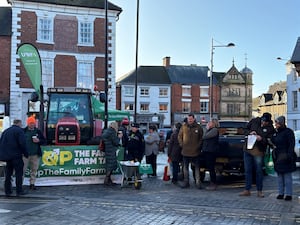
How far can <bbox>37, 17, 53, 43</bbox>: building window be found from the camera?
106ft

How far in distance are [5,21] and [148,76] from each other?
32802 mm

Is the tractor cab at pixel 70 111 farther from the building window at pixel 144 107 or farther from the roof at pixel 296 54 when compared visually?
the building window at pixel 144 107

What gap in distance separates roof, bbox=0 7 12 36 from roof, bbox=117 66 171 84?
28673 millimetres

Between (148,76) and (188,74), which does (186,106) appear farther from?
(148,76)

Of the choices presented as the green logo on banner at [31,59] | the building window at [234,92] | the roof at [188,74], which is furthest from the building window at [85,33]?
the building window at [234,92]

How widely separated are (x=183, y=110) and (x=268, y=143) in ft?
178

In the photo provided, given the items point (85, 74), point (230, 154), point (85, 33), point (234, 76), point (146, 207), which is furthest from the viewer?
point (234, 76)

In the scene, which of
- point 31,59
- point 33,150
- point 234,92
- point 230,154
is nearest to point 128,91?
point 234,92

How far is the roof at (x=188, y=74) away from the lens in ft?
214

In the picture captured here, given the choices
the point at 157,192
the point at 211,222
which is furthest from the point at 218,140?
the point at 211,222

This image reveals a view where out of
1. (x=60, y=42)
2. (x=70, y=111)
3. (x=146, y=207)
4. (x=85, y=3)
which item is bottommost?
(x=146, y=207)

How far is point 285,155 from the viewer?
9.76 m

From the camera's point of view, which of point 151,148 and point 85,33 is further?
point 85,33

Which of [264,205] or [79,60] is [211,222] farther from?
[79,60]
